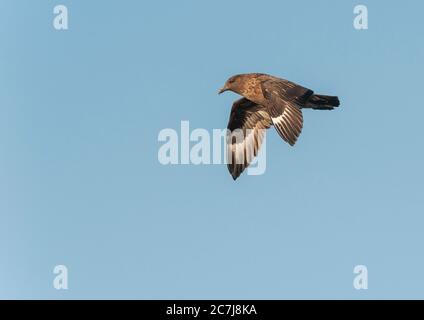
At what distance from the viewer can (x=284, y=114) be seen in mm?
20797

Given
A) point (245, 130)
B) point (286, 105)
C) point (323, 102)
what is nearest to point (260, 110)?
point (245, 130)

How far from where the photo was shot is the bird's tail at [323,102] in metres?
21.4

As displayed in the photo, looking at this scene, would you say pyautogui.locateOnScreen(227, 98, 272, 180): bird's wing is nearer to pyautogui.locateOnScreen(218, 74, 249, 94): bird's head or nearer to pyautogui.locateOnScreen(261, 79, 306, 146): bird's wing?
pyautogui.locateOnScreen(218, 74, 249, 94): bird's head

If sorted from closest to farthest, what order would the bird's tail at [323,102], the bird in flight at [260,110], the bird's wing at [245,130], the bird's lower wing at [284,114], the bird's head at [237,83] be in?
1. the bird's lower wing at [284,114]
2. the bird in flight at [260,110]
3. the bird's tail at [323,102]
4. the bird's head at [237,83]
5. the bird's wing at [245,130]

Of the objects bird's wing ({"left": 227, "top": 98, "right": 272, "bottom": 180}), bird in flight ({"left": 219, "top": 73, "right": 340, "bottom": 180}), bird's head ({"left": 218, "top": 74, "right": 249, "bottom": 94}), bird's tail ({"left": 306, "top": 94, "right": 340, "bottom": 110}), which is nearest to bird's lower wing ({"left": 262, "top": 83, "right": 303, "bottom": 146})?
bird in flight ({"left": 219, "top": 73, "right": 340, "bottom": 180})

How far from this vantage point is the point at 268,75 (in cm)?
2219

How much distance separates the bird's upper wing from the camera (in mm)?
20266

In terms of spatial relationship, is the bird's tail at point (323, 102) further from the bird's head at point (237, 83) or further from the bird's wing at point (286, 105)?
the bird's head at point (237, 83)

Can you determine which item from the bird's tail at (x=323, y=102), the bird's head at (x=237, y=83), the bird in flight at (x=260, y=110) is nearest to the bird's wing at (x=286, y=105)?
the bird in flight at (x=260, y=110)
